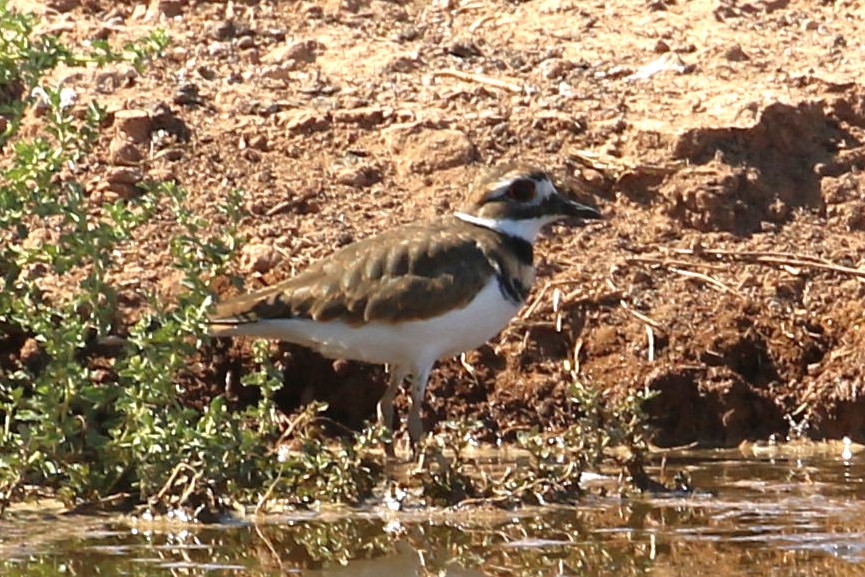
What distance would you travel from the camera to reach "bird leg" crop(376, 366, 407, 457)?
9.76m

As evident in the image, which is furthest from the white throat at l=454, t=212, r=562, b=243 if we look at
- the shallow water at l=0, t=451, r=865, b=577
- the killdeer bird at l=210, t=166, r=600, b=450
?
the shallow water at l=0, t=451, r=865, b=577

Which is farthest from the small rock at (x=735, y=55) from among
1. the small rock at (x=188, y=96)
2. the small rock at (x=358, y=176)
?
the small rock at (x=188, y=96)

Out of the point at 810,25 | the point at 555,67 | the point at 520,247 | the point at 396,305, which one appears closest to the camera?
the point at 396,305

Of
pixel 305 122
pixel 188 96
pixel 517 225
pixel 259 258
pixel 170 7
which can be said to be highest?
pixel 170 7

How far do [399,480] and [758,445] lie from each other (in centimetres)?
209

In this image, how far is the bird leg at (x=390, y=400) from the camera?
32.0ft

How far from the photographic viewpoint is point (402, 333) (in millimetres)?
9508

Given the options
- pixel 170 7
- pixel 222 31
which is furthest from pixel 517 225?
pixel 170 7

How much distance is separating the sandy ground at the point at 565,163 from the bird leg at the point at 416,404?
0.63 meters

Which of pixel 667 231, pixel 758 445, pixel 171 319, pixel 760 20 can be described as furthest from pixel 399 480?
pixel 760 20

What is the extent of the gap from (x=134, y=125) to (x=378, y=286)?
98.1 inches

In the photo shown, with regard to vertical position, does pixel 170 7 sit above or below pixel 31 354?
above

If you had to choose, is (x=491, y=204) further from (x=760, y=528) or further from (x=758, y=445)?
(x=760, y=528)

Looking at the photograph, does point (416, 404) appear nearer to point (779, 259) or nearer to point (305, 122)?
point (779, 259)
